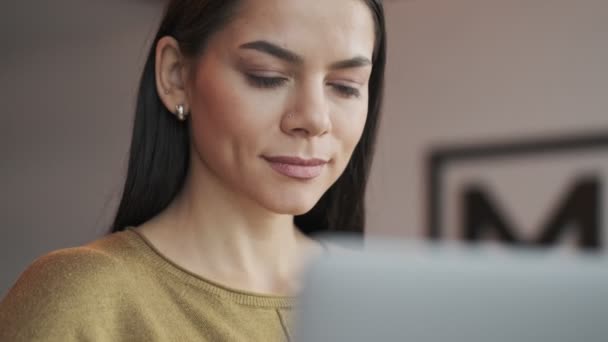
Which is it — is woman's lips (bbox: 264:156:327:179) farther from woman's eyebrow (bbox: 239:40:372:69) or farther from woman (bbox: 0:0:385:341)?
woman's eyebrow (bbox: 239:40:372:69)

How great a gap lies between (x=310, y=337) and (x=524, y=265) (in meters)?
0.14

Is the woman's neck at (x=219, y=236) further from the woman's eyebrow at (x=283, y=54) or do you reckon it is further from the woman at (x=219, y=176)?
the woman's eyebrow at (x=283, y=54)

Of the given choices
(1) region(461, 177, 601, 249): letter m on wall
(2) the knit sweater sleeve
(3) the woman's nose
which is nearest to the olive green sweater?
(2) the knit sweater sleeve

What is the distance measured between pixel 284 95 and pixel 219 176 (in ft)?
0.57

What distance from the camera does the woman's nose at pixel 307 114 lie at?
1398 millimetres

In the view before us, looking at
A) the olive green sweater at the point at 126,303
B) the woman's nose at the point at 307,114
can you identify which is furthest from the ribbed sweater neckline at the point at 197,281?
the woman's nose at the point at 307,114

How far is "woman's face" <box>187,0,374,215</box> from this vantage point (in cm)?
141

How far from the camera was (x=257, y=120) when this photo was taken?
55.7 inches

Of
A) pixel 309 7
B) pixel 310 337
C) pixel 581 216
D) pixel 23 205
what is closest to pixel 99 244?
pixel 309 7

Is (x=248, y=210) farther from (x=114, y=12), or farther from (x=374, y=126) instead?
(x=114, y=12)

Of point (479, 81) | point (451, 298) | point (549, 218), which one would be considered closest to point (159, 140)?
point (451, 298)

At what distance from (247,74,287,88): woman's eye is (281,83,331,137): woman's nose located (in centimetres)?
2

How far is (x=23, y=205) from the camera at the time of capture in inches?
245

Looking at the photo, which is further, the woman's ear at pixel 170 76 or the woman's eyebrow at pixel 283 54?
the woman's ear at pixel 170 76
